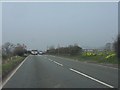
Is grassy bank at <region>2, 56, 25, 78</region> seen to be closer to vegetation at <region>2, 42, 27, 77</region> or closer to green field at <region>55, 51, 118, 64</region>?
vegetation at <region>2, 42, 27, 77</region>

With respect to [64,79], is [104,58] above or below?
below

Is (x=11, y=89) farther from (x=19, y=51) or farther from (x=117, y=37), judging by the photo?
(x=19, y=51)

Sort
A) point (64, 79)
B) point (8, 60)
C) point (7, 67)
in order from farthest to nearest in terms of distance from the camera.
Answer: point (8, 60) < point (7, 67) < point (64, 79)

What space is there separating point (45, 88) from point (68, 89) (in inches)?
42.7

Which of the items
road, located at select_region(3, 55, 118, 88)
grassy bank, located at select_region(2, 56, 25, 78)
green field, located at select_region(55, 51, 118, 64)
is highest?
road, located at select_region(3, 55, 118, 88)

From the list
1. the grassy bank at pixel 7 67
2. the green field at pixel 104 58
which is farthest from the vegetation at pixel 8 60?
the green field at pixel 104 58

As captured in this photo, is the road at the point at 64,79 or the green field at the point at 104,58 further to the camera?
the green field at the point at 104,58

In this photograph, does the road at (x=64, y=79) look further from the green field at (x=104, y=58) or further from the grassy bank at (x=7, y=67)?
the green field at (x=104, y=58)

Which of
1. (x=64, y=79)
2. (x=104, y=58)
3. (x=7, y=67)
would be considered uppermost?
(x=64, y=79)

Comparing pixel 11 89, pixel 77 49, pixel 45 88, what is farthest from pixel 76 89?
pixel 77 49

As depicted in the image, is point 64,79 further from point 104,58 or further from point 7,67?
point 104,58

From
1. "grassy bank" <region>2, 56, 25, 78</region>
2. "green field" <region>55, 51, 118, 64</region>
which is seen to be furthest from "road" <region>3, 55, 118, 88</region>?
"green field" <region>55, 51, 118, 64</region>

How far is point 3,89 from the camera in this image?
1388 cm

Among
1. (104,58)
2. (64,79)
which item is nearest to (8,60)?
(104,58)
